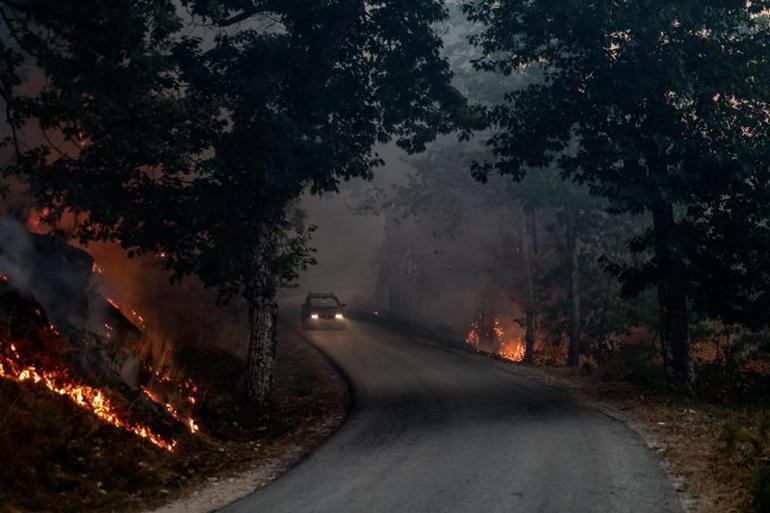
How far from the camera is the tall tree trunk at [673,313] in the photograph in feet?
51.1

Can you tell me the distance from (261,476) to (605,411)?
7.57 metres

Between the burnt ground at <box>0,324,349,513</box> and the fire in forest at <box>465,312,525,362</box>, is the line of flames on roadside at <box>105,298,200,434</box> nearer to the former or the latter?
the burnt ground at <box>0,324,349,513</box>

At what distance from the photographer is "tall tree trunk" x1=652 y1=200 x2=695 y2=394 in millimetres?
15586

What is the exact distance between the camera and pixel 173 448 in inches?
396

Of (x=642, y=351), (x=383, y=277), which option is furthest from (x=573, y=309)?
(x=383, y=277)

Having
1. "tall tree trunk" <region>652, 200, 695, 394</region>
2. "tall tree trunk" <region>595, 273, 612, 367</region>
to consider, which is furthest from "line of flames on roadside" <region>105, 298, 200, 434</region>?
"tall tree trunk" <region>595, 273, 612, 367</region>

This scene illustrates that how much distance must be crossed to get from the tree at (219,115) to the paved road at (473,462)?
3.91m

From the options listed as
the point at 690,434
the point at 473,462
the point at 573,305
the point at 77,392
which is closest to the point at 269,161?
the point at 77,392

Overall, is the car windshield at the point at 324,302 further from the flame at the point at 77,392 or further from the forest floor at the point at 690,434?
the flame at the point at 77,392

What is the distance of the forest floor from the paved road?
320 millimetres

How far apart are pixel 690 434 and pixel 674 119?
7252 millimetres

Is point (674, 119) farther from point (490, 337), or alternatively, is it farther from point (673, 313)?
point (490, 337)

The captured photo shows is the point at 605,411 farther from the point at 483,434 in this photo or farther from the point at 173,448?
the point at 173,448

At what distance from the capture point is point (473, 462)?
940 centimetres
